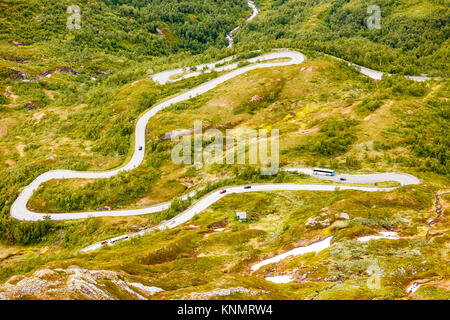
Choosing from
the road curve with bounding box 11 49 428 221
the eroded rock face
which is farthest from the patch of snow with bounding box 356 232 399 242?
the eroded rock face

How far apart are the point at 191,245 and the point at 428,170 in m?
76.9

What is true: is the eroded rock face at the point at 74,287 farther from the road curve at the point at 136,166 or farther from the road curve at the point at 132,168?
the road curve at the point at 132,168

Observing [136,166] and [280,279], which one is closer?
Result: [280,279]

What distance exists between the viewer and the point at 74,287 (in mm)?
41812

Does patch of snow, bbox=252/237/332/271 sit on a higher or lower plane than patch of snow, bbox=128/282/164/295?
lower

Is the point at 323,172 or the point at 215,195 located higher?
the point at 323,172

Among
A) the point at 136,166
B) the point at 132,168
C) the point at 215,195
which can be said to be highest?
the point at 136,166

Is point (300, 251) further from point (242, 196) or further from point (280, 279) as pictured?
point (242, 196)

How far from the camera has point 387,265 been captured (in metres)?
52.0

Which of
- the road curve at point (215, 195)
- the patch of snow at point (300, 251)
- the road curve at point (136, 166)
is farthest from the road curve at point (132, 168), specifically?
the patch of snow at point (300, 251)

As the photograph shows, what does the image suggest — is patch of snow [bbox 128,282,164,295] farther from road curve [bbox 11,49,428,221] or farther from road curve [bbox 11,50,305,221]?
road curve [bbox 11,50,305,221]

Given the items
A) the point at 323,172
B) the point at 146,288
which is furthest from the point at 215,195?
the point at 146,288

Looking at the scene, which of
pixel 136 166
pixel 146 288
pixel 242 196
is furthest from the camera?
pixel 136 166

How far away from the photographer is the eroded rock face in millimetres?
40562
